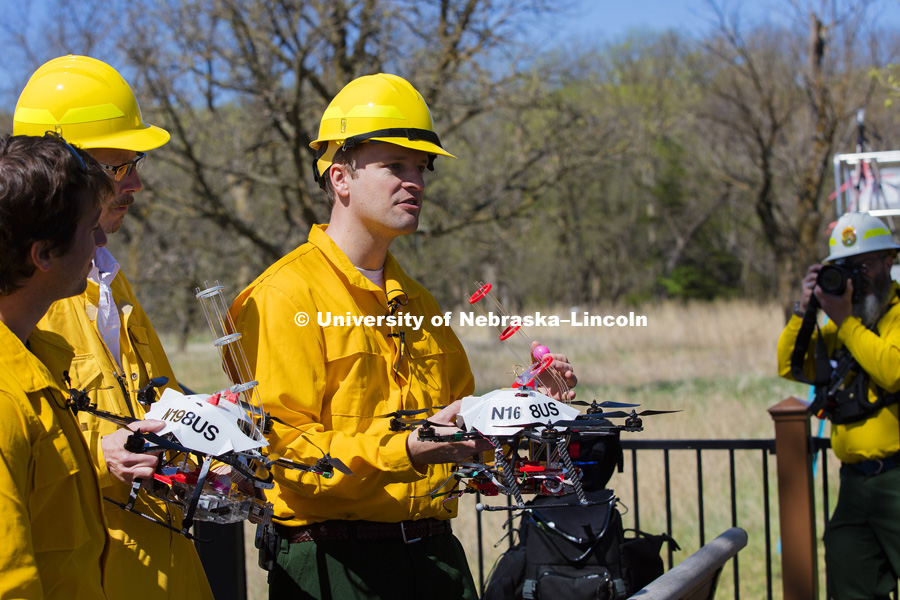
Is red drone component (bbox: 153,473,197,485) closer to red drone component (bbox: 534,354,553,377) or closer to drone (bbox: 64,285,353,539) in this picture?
drone (bbox: 64,285,353,539)

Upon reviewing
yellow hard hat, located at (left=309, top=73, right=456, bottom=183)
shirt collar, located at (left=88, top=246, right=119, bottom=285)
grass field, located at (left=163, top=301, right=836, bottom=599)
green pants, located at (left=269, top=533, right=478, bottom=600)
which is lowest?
grass field, located at (left=163, top=301, right=836, bottom=599)

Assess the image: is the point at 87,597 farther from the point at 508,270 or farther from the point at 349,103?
the point at 508,270

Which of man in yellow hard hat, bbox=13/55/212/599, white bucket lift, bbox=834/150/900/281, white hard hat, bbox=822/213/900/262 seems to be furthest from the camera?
white bucket lift, bbox=834/150/900/281

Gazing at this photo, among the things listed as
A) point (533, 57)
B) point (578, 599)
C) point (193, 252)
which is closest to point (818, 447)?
point (578, 599)

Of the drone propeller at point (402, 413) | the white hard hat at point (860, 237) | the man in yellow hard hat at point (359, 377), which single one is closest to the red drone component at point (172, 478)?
the man in yellow hard hat at point (359, 377)

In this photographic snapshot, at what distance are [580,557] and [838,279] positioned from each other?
2.10 metres

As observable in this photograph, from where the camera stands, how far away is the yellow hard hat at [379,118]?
2352 mm

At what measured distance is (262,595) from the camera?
18.4ft

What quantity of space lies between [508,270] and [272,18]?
1945 centimetres

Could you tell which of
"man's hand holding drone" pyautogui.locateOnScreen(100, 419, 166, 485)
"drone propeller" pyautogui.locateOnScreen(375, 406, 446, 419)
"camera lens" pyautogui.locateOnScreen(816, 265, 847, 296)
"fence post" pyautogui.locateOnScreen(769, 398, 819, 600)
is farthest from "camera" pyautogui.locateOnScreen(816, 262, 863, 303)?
"man's hand holding drone" pyautogui.locateOnScreen(100, 419, 166, 485)

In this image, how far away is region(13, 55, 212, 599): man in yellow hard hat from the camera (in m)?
1.80

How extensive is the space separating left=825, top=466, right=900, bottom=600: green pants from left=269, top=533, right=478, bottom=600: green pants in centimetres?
255

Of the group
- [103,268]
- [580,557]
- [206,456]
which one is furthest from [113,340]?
[580,557]

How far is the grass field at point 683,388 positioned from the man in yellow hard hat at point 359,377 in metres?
0.70
